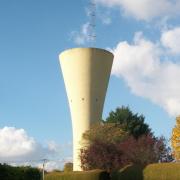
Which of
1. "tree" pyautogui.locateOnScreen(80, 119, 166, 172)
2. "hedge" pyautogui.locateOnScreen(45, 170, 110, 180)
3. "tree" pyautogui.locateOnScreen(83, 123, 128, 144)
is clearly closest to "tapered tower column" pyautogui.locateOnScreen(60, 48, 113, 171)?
"tree" pyautogui.locateOnScreen(83, 123, 128, 144)

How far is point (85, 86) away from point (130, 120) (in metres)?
10.0

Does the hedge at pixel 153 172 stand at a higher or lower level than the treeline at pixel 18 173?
lower

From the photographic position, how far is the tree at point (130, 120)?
58312 mm

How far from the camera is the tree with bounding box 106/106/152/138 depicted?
58312 millimetres

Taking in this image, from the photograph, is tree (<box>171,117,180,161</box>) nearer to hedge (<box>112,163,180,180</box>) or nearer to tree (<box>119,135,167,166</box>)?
tree (<box>119,135,167,166</box>)

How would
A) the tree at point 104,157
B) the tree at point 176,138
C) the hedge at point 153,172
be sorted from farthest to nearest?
the tree at point 176,138
the tree at point 104,157
the hedge at point 153,172

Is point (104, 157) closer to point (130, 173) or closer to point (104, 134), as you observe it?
point (104, 134)

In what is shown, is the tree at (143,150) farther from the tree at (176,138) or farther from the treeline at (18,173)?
the treeline at (18,173)

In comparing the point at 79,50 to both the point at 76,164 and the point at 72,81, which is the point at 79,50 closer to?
the point at 72,81

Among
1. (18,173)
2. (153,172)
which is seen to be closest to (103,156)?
(18,173)

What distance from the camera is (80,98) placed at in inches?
2013

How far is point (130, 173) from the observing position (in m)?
31.2

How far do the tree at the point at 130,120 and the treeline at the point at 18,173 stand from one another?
21.4m

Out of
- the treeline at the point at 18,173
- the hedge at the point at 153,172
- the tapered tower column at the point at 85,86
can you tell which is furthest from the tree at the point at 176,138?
the hedge at the point at 153,172
